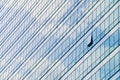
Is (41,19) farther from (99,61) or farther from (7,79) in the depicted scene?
(99,61)

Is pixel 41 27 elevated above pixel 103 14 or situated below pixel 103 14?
below

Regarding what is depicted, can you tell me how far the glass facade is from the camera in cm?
6294

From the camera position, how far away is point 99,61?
63.0m

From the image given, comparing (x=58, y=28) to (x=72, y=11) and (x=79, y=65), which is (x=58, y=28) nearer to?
(x=72, y=11)

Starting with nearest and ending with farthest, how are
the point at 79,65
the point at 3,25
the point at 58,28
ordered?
the point at 79,65 → the point at 58,28 → the point at 3,25

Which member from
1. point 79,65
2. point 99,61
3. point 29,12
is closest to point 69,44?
point 79,65

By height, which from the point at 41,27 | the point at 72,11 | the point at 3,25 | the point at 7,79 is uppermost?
the point at 72,11

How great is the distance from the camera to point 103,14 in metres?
65.7

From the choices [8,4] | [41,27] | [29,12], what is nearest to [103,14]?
[41,27]

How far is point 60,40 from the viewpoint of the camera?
2963 inches

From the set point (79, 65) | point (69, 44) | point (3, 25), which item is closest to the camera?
point (79, 65)

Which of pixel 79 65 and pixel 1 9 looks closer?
pixel 79 65

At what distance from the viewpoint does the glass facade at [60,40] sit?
62.9m

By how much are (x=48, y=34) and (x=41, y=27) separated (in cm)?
386
